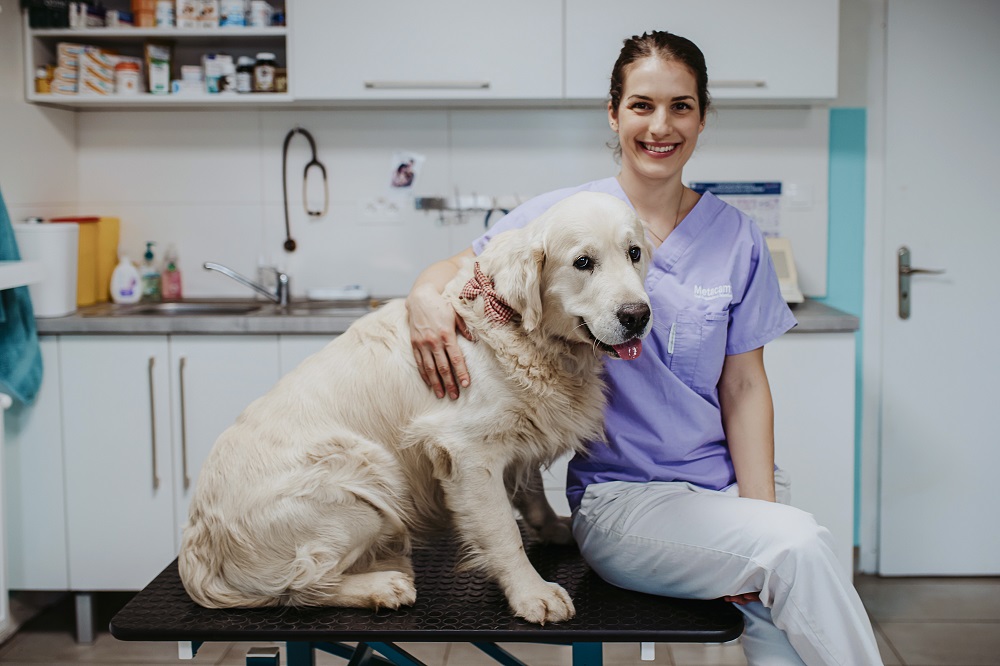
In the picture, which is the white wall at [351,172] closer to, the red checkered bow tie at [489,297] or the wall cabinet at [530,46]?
the wall cabinet at [530,46]

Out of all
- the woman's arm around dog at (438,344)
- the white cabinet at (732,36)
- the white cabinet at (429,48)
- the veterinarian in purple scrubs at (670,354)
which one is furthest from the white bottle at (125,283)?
the woman's arm around dog at (438,344)

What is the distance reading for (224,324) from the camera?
3061 mm

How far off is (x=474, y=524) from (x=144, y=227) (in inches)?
101

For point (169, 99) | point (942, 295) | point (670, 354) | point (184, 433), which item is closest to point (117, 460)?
point (184, 433)

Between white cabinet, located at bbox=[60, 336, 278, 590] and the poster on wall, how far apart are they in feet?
5.77

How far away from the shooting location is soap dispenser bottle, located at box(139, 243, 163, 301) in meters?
3.61

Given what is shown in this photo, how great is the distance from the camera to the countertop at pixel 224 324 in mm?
3047

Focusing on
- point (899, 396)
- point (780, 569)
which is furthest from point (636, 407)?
point (899, 396)

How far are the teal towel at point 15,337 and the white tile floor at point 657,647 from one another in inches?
31.8

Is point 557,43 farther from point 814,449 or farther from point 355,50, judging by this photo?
point 814,449

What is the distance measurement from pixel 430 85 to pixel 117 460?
1638 millimetres

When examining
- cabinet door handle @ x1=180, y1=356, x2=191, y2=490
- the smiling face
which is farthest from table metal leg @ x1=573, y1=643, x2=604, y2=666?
cabinet door handle @ x1=180, y1=356, x2=191, y2=490

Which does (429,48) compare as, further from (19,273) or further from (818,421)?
(818,421)

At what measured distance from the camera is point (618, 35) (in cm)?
321
